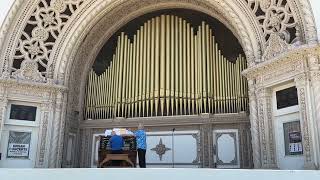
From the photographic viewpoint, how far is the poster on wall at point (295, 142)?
8.40m

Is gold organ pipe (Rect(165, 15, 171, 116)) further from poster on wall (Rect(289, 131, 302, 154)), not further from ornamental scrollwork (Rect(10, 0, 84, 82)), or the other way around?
poster on wall (Rect(289, 131, 302, 154))

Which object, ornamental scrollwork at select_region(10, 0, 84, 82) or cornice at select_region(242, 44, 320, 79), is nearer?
cornice at select_region(242, 44, 320, 79)

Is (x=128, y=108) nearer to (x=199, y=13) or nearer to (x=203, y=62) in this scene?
(x=203, y=62)

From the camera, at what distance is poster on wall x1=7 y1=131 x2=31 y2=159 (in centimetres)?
1010

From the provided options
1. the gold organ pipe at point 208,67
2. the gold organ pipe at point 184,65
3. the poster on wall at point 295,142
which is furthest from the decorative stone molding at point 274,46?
the gold organ pipe at point 184,65

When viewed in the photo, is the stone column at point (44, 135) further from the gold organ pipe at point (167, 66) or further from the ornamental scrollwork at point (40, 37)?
the gold organ pipe at point (167, 66)

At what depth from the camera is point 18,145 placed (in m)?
10.2

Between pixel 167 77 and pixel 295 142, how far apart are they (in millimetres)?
4374

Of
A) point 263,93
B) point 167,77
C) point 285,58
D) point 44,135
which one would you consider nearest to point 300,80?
point 285,58

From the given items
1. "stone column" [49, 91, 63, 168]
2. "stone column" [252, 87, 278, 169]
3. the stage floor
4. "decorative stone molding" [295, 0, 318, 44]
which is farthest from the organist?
"decorative stone molding" [295, 0, 318, 44]

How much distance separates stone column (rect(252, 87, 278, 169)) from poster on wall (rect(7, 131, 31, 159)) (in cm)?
631

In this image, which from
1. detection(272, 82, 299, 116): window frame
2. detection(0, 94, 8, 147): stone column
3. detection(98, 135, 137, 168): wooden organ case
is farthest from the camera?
detection(0, 94, 8, 147): stone column

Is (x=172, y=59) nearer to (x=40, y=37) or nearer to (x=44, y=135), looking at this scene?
(x=40, y=37)

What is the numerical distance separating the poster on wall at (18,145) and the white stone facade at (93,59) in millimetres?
364
